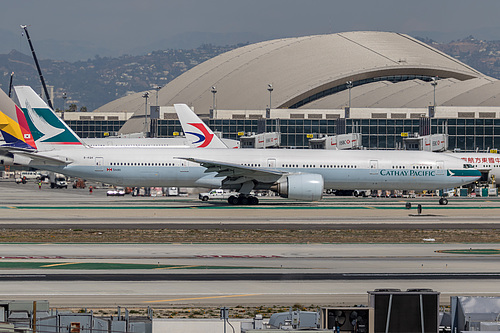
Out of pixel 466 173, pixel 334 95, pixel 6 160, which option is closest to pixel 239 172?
pixel 466 173

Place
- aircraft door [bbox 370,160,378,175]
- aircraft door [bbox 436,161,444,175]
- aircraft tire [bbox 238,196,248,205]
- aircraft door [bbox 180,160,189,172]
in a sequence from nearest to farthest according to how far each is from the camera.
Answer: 1. aircraft door [bbox 180,160,189,172]
2. aircraft door [bbox 370,160,378,175]
3. aircraft door [bbox 436,161,444,175]
4. aircraft tire [bbox 238,196,248,205]

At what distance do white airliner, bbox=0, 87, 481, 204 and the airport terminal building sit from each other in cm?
5075

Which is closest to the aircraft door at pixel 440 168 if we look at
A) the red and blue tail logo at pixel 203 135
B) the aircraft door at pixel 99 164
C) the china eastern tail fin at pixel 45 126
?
the aircraft door at pixel 99 164

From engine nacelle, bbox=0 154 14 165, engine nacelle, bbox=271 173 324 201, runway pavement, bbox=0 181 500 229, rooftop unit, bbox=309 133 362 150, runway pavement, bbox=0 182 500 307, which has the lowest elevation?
runway pavement, bbox=0 182 500 307

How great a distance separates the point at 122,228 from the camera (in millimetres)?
45500

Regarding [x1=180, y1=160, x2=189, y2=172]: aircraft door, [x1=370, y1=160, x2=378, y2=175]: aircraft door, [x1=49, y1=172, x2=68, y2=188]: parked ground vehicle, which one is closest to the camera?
[x1=180, y1=160, x2=189, y2=172]: aircraft door

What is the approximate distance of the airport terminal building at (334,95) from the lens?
386ft

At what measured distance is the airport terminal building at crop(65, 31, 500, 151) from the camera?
118 m

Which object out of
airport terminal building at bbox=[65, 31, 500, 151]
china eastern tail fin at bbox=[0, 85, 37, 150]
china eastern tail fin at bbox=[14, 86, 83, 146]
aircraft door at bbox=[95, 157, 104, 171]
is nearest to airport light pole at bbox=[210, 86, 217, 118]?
airport terminal building at bbox=[65, 31, 500, 151]

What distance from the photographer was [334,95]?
494 ft

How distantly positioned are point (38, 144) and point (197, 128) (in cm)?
2245

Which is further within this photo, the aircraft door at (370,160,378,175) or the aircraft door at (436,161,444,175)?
the aircraft door at (436,161,444,175)

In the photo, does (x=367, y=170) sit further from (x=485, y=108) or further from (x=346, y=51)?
(x=346, y=51)

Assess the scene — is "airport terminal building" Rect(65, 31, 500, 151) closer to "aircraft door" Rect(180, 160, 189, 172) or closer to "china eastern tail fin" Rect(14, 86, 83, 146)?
"aircraft door" Rect(180, 160, 189, 172)
